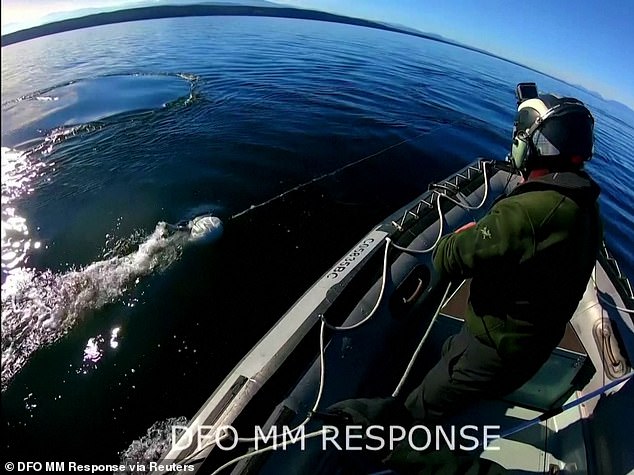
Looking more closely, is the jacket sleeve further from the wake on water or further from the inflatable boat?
the wake on water

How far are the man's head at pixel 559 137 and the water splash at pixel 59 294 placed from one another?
12.4 feet

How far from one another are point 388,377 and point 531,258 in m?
1.93

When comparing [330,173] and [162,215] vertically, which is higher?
[330,173]

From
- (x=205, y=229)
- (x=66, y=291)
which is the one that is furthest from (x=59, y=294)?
(x=205, y=229)

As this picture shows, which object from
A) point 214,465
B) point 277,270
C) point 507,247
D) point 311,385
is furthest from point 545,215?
point 277,270

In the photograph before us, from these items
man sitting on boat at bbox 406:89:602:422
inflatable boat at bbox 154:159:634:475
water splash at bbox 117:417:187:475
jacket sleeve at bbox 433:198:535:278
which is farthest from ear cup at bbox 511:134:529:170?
water splash at bbox 117:417:187:475

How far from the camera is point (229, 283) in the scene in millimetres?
4520

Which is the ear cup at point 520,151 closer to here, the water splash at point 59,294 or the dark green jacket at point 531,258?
the dark green jacket at point 531,258

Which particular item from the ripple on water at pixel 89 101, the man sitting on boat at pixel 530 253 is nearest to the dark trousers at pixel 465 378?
the man sitting on boat at pixel 530 253

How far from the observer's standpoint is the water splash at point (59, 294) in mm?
3486

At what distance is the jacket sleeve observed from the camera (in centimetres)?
174

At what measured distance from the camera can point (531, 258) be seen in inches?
69.1

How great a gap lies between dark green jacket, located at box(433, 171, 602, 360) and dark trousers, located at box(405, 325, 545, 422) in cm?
9

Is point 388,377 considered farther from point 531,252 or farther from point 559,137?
point 559,137
